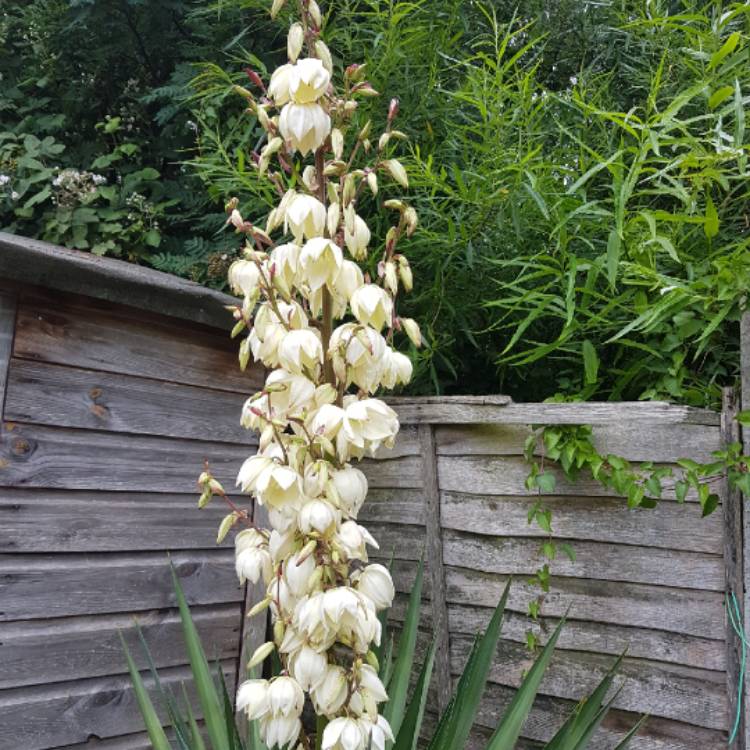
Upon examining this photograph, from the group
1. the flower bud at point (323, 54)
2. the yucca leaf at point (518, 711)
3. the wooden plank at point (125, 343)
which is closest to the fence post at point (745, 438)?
the yucca leaf at point (518, 711)

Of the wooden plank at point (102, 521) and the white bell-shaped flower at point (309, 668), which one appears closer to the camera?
the white bell-shaped flower at point (309, 668)

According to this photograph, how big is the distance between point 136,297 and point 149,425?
1.41ft

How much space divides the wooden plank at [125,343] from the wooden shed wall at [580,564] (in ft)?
2.08

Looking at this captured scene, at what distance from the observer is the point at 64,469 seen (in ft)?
7.18

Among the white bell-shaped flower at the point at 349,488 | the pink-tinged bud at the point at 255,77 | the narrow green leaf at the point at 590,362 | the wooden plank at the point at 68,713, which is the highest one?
the pink-tinged bud at the point at 255,77

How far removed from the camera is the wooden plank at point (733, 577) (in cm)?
A: 178

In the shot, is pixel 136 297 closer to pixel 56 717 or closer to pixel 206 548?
pixel 206 548

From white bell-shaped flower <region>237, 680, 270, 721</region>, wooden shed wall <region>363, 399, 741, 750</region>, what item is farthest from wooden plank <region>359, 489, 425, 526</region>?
white bell-shaped flower <region>237, 680, 270, 721</region>

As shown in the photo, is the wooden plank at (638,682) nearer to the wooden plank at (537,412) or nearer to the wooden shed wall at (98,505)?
the wooden plank at (537,412)

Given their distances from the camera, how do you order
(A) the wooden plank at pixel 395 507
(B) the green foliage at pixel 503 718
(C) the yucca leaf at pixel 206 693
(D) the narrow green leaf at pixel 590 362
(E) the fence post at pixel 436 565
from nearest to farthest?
1. (B) the green foliage at pixel 503 718
2. (C) the yucca leaf at pixel 206 693
3. (D) the narrow green leaf at pixel 590 362
4. (E) the fence post at pixel 436 565
5. (A) the wooden plank at pixel 395 507

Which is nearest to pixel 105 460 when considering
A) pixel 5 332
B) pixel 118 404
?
pixel 118 404

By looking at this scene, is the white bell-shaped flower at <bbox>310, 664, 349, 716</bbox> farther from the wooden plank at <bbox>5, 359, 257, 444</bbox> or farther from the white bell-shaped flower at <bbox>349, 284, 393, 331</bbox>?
the wooden plank at <bbox>5, 359, 257, 444</bbox>

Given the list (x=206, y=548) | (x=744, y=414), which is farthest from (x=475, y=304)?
(x=206, y=548)

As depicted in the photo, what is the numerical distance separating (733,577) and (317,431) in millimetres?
1196
